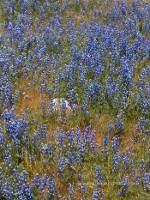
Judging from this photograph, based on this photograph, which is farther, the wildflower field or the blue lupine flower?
the wildflower field

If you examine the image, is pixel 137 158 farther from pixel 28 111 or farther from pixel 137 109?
pixel 28 111

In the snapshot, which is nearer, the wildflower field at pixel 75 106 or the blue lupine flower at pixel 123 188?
the blue lupine flower at pixel 123 188

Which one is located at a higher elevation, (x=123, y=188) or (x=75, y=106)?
(x=75, y=106)

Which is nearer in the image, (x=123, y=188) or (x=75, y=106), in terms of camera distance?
(x=123, y=188)

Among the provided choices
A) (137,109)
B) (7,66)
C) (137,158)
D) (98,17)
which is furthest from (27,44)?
(137,158)

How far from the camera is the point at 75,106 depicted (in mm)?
7023

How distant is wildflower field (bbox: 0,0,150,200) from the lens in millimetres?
5934

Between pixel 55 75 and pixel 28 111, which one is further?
pixel 55 75

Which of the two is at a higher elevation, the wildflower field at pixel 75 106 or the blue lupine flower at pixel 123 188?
the wildflower field at pixel 75 106

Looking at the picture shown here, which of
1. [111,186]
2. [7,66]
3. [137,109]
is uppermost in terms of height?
[7,66]

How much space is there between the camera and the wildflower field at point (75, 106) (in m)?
5.93

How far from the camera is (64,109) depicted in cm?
705

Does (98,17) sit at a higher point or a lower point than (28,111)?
higher

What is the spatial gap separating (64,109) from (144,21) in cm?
319
